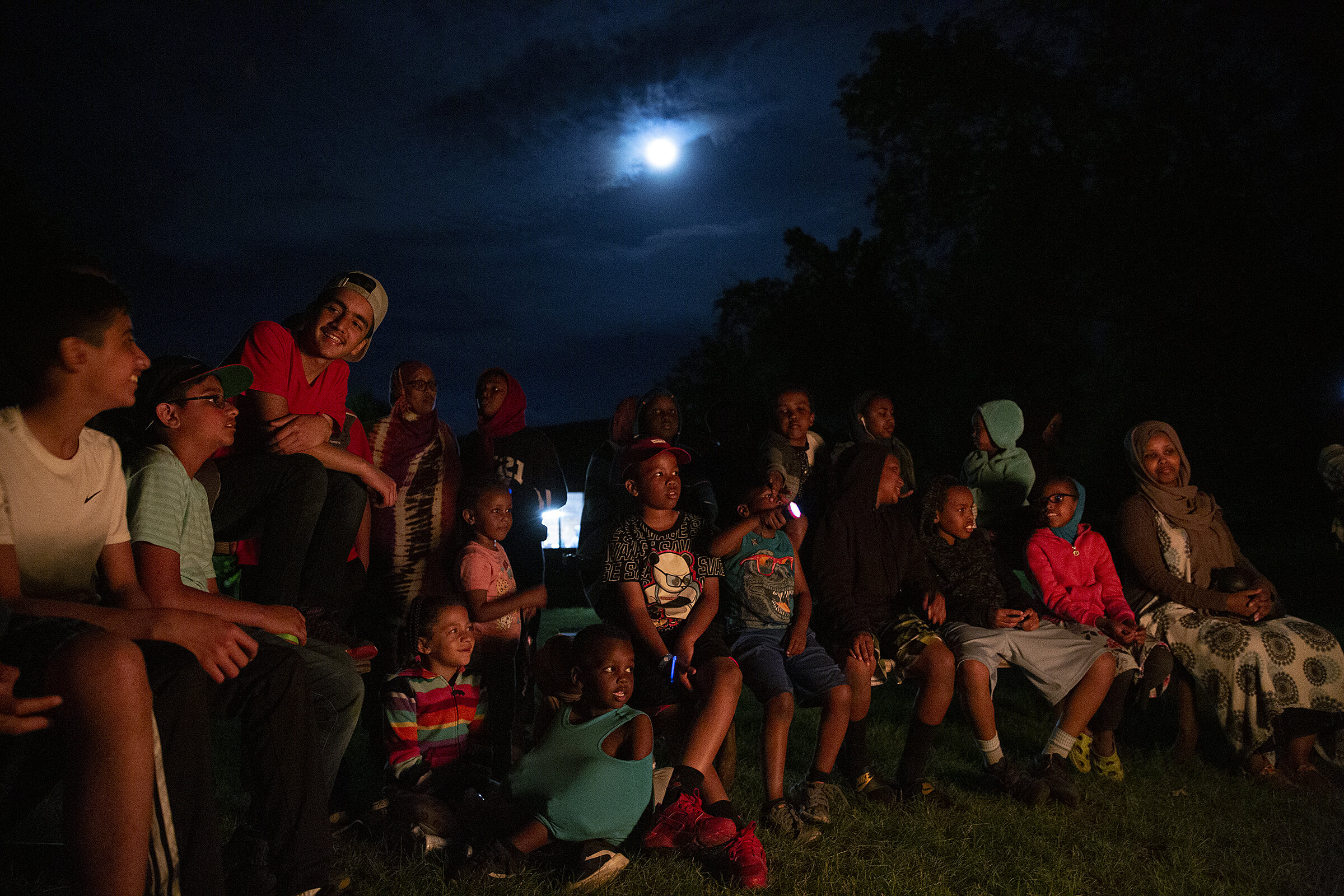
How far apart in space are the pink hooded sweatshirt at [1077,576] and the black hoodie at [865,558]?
2.21ft

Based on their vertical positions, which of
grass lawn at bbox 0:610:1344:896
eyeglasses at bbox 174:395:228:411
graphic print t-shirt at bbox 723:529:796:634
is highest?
eyeglasses at bbox 174:395:228:411

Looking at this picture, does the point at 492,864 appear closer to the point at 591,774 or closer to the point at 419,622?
the point at 591,774

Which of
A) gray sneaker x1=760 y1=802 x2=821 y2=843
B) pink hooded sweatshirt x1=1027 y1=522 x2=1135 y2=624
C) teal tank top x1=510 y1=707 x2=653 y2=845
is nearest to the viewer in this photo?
teal tank top x1=510 y1=707 x2=653 y2=845

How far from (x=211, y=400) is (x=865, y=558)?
3086 millimetres

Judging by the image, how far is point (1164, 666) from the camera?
4656 mm

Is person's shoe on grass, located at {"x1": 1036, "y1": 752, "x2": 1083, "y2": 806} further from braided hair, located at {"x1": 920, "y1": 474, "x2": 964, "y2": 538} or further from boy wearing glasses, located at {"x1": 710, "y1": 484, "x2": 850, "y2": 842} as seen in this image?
braided hair, located at {"x1": 920, "y1": 474, "x2": 964, "y2": 538}

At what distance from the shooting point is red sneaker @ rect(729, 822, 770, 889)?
308 centimetres

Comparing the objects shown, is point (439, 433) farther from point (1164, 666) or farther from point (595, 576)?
point (1164, 666)

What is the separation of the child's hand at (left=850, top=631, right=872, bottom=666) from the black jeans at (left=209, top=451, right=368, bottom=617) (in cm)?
234

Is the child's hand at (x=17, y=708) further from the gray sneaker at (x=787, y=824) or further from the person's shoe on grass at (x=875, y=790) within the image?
the person's shoe on grass at (x=875, y=790)

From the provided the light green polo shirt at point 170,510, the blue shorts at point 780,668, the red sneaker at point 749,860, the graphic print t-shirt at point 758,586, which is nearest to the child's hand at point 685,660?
the blue shorts at point 780,668

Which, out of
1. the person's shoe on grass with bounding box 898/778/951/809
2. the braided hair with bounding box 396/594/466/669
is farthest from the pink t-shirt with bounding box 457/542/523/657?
the person's shoe on grass with bounding box 898/778/951/809

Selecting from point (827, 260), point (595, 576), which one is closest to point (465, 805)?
point (595, 576)

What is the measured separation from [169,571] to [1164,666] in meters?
4.64
